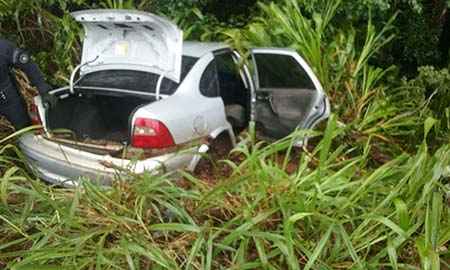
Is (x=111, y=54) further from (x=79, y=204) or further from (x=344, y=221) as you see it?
(x=344, y=221)

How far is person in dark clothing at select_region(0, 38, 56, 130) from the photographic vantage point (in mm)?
4785

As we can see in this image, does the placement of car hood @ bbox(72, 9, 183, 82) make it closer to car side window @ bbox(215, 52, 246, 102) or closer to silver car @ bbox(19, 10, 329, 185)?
silver car @ bbox(19, 10, 329, 185)

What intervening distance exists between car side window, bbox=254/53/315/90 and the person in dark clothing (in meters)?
2.01

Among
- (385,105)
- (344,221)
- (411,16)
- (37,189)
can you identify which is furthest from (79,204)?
(411,16)

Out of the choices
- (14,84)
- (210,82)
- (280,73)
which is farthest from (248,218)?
(14,84)

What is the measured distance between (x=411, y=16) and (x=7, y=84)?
572 centimetres

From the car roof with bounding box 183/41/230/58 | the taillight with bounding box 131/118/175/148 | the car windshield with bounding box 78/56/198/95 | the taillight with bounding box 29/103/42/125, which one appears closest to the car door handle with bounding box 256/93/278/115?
the car roof with bounding box 183/41/230/58

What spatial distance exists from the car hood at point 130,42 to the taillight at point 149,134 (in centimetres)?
64

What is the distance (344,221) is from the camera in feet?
10.8

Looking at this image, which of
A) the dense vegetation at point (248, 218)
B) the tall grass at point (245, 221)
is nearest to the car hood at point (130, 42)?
the dense vegetation at point (248, 218)

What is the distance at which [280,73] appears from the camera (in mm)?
5656

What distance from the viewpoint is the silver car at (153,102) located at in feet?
13.8

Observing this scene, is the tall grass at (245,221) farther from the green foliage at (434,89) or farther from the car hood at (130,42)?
the green foliage at (434,89)

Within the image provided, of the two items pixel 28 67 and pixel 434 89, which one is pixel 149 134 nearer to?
pixel 28 67
